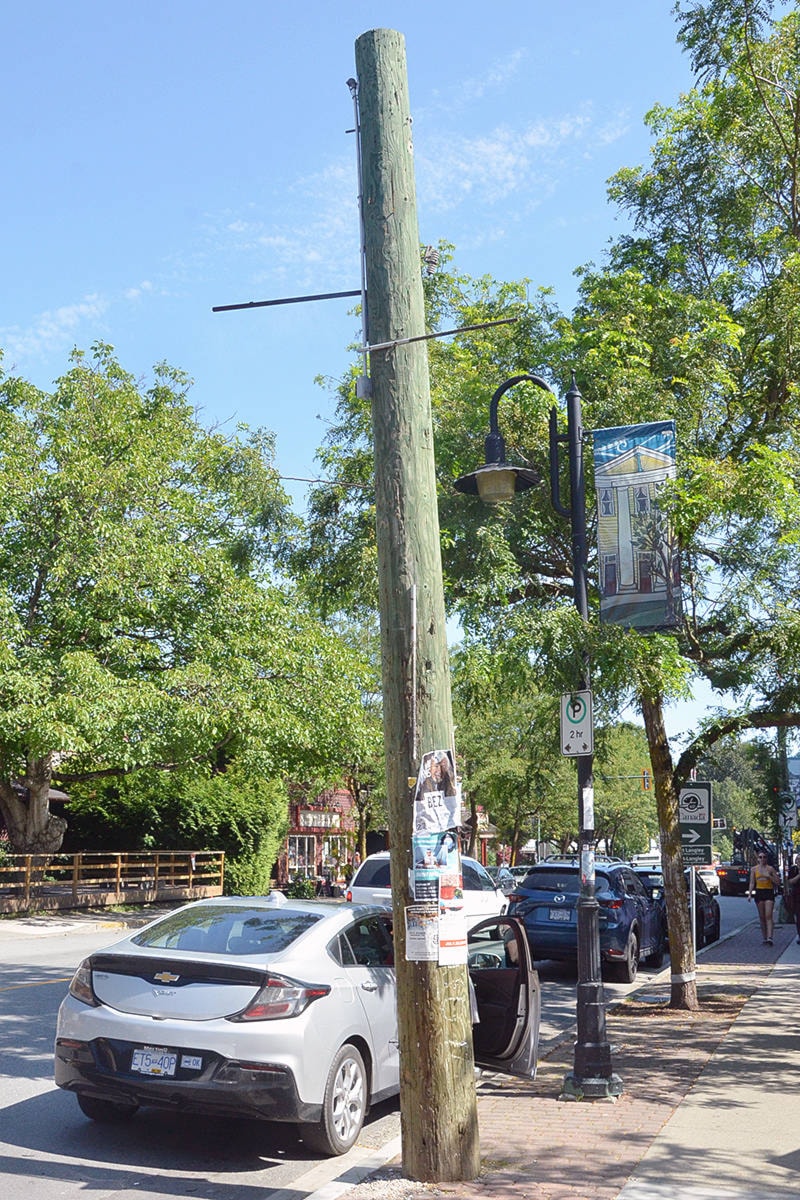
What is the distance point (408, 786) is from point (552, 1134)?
9.30 feet

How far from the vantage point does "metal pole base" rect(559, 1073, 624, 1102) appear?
8.45 m

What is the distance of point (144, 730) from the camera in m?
26.0

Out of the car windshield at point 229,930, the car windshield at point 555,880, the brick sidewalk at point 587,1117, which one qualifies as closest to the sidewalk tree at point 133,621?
the car windshield at point 555,880

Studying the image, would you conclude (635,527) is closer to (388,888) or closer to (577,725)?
(577,725)

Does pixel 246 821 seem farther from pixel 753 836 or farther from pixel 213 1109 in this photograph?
pixel 753 836

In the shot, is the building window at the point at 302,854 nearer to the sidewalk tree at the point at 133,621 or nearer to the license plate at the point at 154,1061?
the sidewalk tree at the point at 133,621

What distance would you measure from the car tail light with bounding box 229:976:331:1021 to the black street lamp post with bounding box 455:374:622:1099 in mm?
2621

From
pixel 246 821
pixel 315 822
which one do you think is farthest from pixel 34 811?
pixel 315 822

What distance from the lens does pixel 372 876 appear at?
16188 mm

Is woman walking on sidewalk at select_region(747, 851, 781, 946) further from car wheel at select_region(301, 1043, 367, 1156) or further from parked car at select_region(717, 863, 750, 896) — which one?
parked car at select_region(717, 863, 750, 896)

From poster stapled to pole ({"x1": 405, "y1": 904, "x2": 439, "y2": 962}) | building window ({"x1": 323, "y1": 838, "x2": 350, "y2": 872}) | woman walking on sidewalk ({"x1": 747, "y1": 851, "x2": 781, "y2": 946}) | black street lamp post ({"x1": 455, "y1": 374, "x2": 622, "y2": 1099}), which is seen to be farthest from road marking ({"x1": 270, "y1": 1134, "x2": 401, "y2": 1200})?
building window ({"x1": 323, "y1": 838, "x2": 350, "y2": 872})

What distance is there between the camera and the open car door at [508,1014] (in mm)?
8695

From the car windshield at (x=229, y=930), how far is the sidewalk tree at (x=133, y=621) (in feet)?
54.3

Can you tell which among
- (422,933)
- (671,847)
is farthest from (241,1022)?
(671,847)
